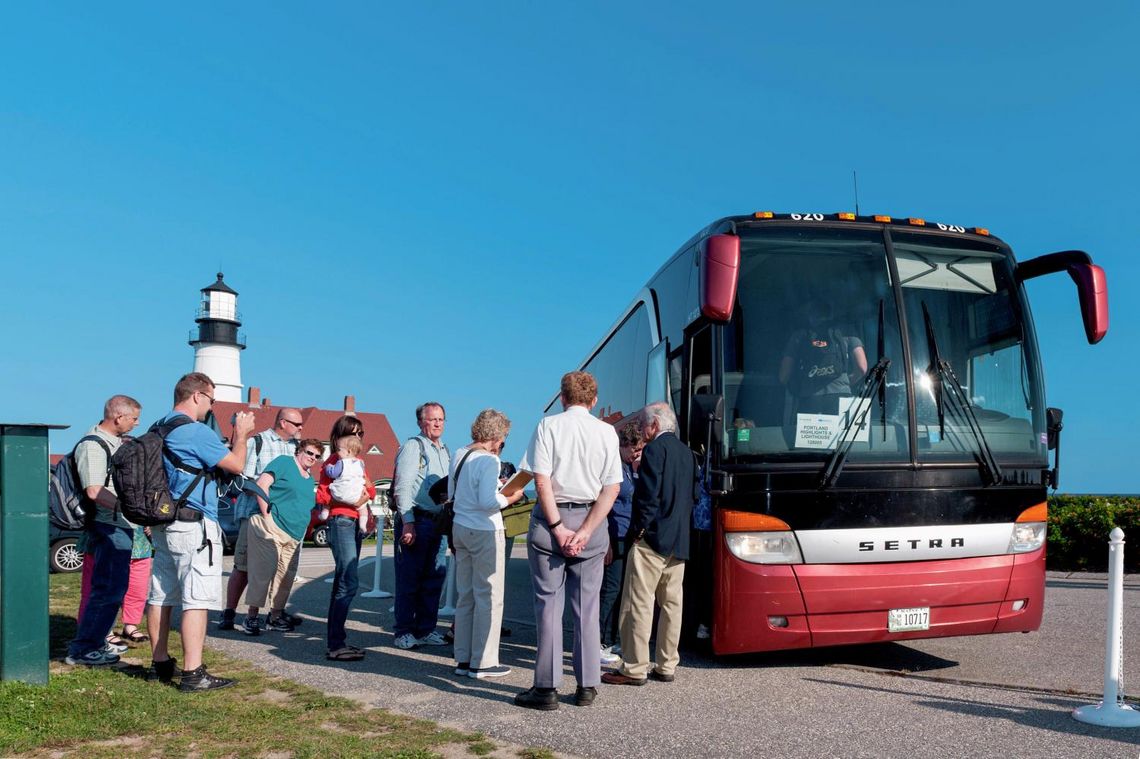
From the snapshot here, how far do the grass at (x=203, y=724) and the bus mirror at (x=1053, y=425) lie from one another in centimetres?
456

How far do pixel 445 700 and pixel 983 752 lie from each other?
9.89 ft

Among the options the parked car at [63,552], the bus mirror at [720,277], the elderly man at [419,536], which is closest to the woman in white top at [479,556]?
the elderly man at [419,536]

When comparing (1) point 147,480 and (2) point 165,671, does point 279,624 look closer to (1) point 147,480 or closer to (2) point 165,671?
(2) point 165,671

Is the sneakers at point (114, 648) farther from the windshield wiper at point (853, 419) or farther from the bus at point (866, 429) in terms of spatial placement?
the windshield wiper at point (853, 419)

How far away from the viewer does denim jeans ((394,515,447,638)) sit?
754cm

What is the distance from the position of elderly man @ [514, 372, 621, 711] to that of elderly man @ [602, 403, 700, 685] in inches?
17.5

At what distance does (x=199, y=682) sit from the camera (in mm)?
5879

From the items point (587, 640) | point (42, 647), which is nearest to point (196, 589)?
point (42, 647)

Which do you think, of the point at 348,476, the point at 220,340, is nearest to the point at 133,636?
the point at 348,476

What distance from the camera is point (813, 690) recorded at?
6.13 metres

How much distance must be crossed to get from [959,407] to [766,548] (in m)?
1.72

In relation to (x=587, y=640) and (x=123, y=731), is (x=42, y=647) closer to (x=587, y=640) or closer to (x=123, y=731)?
(x=123, y=731)

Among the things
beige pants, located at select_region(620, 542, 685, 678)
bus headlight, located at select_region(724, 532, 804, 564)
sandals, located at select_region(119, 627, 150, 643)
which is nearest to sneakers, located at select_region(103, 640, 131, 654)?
sandals, located at select_region(119, 627, 150, 643)

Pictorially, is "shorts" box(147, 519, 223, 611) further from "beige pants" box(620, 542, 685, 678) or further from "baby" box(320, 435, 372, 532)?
"beige pants" box(620, 542, 685, 678)
